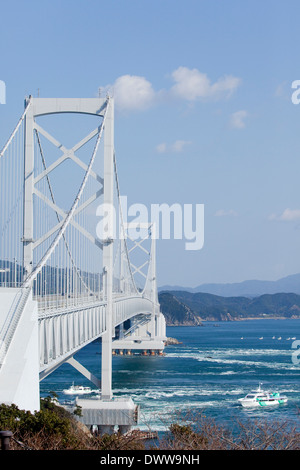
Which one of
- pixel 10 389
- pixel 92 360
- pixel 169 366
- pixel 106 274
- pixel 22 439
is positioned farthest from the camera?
pixel 92 360

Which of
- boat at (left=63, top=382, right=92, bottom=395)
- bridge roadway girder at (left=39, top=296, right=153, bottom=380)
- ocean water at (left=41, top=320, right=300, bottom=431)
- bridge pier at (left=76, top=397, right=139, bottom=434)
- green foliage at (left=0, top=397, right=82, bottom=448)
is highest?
bridge roadway girder at (left=39, top=296, right=153, bottom=380)

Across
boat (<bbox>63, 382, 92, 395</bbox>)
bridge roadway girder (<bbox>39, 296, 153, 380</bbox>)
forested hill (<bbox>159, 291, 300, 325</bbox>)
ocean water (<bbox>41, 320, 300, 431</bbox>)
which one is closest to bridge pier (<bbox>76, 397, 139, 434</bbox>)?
ocean water (<bbox>41, 320, 300, 431</bbox>)

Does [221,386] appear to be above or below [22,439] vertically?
below

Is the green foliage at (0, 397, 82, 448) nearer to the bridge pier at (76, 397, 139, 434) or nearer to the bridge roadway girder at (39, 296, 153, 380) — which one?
the bridge roadway girder at (39, 296, 153, 380)

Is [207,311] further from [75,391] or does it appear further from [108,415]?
[108,415]

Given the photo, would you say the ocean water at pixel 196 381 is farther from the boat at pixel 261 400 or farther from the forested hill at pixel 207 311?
the forested hill at pixel 207 311

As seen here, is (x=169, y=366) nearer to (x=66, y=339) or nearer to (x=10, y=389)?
(x=66, y=339)

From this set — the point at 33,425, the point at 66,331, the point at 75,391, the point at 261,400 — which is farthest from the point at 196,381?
the point at 33,425
